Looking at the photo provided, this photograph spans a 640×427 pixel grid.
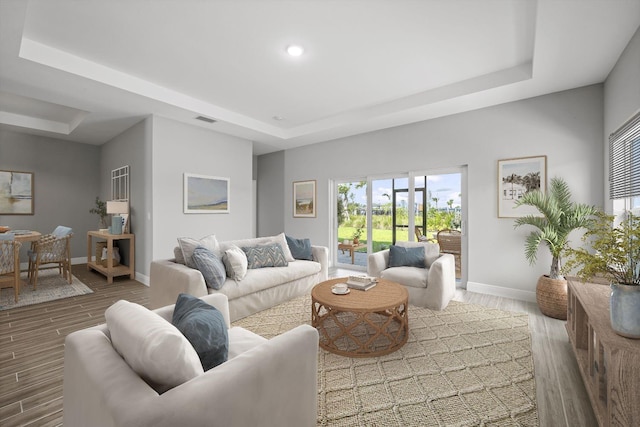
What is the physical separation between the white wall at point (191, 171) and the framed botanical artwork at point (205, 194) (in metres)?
0.09

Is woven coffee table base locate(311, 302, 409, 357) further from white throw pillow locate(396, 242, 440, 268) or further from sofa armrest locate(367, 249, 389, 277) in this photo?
white throw pillow locate(396, 242, 440, 268)

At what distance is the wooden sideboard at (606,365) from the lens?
132 cm

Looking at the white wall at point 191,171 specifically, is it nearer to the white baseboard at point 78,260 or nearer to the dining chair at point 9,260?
the dining chair at point 9,260

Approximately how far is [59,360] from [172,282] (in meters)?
0.96

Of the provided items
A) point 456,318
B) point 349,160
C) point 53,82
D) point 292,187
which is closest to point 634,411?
point 456,318

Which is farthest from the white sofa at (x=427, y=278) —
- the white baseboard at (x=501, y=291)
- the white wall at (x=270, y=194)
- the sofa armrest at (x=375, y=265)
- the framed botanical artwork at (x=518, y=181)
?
the white wall at (x=270, y=194)

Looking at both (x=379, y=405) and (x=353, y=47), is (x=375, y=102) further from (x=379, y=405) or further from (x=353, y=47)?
(x=379, y=405)

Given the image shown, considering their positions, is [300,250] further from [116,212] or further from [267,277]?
[116,212]

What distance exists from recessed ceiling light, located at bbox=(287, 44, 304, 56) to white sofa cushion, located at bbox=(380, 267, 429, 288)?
2.77 metres

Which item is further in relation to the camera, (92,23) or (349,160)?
(349,160)

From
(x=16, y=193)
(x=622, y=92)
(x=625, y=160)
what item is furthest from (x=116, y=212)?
(x=622, y=92)

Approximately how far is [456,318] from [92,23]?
4.57 metres

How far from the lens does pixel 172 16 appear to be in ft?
8.19

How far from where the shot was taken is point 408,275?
3582mm
